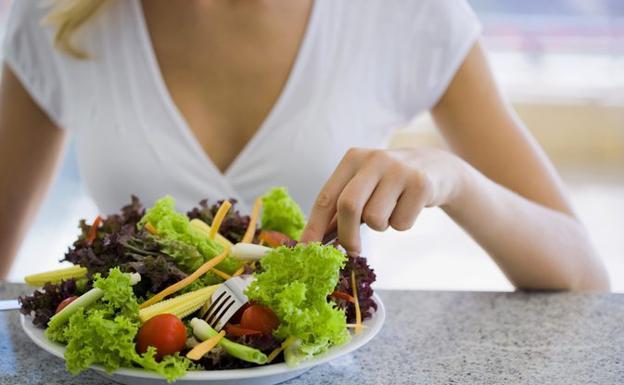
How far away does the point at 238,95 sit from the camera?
6.17 feet

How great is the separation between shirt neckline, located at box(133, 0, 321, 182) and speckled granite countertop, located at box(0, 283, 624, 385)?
0.45m

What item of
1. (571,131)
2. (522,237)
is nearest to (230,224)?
(522,237)

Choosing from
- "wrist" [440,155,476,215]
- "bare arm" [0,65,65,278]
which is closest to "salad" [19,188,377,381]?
"wrist" [440,155,476,215]

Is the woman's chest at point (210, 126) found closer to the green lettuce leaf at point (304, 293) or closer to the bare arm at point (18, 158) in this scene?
the bare arm at point (18, 158)

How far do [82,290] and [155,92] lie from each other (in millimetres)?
739

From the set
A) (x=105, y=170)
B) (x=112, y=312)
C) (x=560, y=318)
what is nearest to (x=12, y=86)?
(x=105, y=170)

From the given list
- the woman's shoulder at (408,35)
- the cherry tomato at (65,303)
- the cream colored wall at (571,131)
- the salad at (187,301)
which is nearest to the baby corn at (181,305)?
the salad at (187,301)

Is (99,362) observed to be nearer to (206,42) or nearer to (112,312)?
(112,312)

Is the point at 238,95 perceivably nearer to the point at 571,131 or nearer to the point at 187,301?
the point at 187,301

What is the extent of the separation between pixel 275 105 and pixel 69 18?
45 centimetres

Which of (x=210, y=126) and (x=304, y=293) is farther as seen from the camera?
(x=210, y=126)

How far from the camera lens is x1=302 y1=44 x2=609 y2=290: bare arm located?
1.23 m

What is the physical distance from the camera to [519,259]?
5.22ft

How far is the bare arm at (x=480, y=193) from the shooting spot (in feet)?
4.02
